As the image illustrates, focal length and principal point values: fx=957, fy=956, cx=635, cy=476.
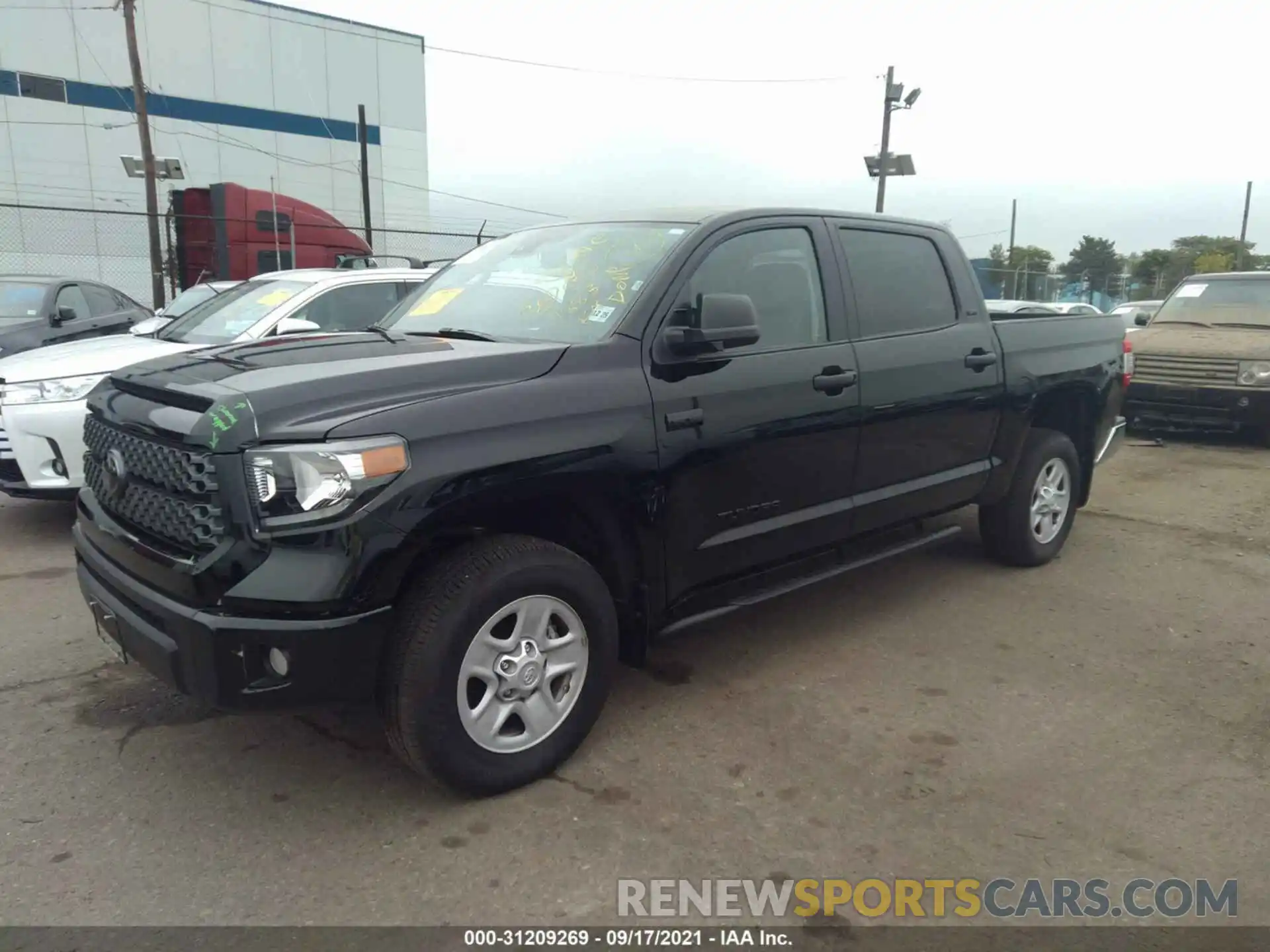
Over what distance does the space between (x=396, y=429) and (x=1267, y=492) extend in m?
7.51

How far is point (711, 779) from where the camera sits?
3139mm

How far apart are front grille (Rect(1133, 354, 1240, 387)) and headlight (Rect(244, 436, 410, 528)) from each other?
30.7 ft

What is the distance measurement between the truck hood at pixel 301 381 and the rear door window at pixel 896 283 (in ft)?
5.35

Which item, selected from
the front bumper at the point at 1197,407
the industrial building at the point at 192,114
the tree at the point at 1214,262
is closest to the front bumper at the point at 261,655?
the front bumper at the point at 1197,407

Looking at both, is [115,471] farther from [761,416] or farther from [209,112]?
[209,112]

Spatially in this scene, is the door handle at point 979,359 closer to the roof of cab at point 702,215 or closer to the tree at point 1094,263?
the roof of cab at point 702,215

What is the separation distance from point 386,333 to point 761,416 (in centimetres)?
148

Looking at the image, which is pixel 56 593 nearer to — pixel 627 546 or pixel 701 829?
pixel 627 546

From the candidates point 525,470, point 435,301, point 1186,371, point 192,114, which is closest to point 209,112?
point 192,114

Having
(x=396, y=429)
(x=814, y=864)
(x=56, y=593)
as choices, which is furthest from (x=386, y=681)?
(x=56, y=593)

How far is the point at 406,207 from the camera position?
112 ft

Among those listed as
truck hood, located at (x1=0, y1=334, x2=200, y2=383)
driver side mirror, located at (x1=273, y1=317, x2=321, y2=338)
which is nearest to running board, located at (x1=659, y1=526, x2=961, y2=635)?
driver side mirror, located at (x1=273, y1=317, x2=321, y2=338)

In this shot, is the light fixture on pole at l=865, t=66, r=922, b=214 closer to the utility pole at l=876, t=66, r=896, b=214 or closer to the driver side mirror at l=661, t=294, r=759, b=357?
the utility pole at l=876, t=66, r=896, b=214

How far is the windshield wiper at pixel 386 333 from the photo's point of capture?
344 cm
